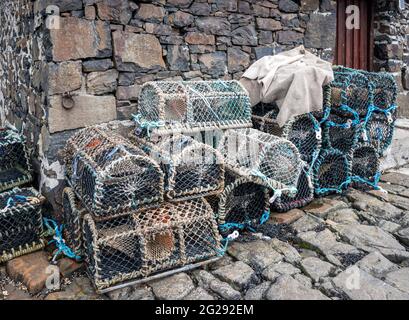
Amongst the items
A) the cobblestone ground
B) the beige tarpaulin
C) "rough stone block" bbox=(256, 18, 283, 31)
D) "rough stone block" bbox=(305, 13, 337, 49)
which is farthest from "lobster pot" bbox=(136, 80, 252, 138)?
"rough stone block" bbox=(305, 13, 337, 49)

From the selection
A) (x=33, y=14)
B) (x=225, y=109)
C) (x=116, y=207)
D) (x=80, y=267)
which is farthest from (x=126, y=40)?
(x=80, y=267)

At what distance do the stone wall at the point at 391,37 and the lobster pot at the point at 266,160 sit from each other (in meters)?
4.61

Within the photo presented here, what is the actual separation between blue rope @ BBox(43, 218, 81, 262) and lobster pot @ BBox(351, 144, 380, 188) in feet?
10.8

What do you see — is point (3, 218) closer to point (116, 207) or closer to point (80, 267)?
point (80, 267)

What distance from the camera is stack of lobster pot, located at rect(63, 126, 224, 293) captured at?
10.3 ft

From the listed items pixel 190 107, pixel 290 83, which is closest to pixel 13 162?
pixel 190 107

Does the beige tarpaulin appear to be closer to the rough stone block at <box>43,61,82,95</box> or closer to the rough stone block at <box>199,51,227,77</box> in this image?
the rough stone block at <box>199,51,227,77</box>

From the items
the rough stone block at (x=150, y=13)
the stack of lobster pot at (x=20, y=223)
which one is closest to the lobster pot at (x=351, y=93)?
the rough stone block at (x=150, y=13)

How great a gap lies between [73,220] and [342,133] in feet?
10.2

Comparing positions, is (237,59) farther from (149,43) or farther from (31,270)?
(31,270)

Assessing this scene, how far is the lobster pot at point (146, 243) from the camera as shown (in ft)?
10.3

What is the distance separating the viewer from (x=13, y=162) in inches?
180

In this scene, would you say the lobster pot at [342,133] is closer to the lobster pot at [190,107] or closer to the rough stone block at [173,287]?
the lobster pot at [190,107]

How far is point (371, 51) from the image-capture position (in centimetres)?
757
